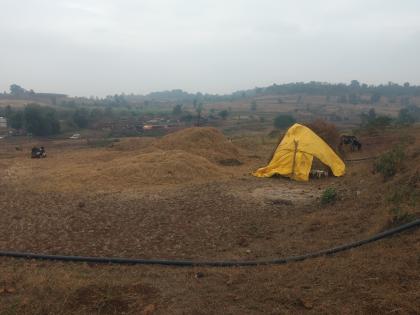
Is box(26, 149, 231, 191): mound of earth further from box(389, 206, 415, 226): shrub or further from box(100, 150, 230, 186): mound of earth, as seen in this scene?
box(389, 206, 415, 226): shrub

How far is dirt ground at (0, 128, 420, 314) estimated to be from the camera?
446 centimetres

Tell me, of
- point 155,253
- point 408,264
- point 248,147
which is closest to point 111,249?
point 155,253

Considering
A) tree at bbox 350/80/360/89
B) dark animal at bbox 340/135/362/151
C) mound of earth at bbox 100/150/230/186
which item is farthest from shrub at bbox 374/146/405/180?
tree at bbox 350/80/360/89

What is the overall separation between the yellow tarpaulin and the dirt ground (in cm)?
39

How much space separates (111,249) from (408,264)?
4357 millimetres

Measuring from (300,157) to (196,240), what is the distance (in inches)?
251

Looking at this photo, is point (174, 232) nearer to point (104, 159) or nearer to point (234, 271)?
point (234, 271)

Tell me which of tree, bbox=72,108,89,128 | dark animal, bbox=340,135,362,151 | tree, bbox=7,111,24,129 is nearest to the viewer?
dark animal, bbox=340,135,362,151

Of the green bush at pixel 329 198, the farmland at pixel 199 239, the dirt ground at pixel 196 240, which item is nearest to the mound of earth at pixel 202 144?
the farmland at pixel 199 239

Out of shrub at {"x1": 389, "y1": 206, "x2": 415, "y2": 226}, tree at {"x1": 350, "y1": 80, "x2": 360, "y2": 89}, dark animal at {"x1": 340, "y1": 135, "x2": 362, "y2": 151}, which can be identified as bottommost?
shrub at {"x1": 389, "y1": 206, "x2": 415, "y2": 226}

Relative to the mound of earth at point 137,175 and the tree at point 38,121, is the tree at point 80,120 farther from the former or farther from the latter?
the mound of earth at point 137,175

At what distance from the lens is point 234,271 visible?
219 inches

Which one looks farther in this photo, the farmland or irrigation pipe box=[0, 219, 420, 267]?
irrigation pipe box=[0, 219, 420, 267]

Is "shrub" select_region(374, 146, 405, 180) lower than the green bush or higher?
higher
